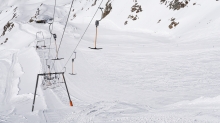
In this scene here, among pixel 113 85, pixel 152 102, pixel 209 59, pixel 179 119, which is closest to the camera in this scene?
pixel 179 119

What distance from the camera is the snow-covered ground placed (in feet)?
41.8

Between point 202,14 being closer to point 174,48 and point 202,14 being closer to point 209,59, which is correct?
point 174,48

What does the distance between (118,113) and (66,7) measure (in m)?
82.6

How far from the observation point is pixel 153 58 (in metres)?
28.8

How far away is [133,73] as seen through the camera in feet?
82.7

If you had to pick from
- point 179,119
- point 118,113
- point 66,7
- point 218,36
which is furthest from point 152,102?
point 66,7

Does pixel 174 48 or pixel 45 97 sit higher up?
pixel 174 48

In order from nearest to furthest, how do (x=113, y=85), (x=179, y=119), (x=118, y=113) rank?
(x=179, y=119) < (x=118, y=113) < (x=113, y=85)

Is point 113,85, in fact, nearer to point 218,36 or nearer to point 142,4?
point 218,36

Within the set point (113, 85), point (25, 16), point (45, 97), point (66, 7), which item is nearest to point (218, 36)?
point (113, 85)

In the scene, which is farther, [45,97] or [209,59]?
[209,59]

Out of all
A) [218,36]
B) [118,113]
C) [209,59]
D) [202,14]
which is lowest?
[118,113]

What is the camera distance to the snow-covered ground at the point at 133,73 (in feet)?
41.8

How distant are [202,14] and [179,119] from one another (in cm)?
3043
